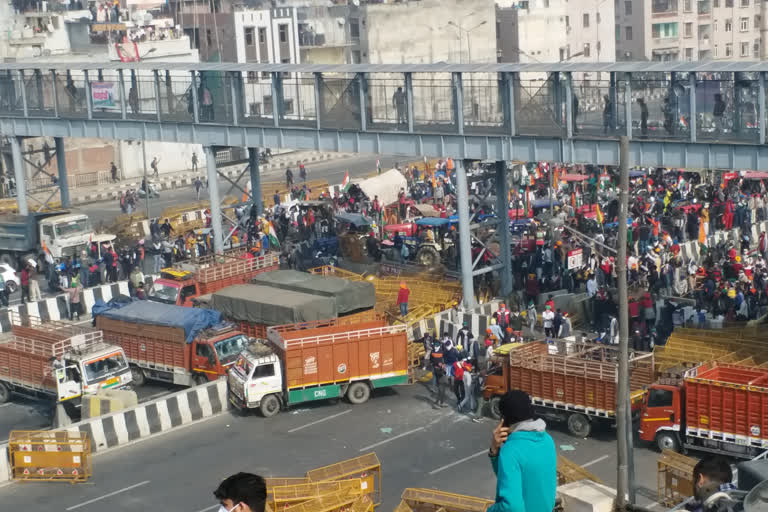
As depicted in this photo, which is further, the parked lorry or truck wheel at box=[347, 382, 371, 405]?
truck wheel at box=[347, 382, 371, 405]

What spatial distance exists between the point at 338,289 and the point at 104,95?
56.0 ft

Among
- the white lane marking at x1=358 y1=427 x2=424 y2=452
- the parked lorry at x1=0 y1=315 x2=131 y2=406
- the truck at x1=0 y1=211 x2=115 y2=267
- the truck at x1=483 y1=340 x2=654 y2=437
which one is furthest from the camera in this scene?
the truck at x1=0 y1=211 x2=115 y2=267

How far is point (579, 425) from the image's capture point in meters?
25.2

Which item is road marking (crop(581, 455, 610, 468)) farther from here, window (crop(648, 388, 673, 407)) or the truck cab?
window (crop(648, 388, 673, 407))

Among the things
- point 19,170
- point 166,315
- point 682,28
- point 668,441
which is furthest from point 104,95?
point 682,28

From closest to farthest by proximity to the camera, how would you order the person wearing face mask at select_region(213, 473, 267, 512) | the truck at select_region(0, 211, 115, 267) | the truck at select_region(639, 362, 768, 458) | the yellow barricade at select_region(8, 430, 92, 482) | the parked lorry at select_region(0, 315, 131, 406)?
the person wearing face mask at select_region(213, 473, 267, 512), the truck at select_region(639, 362, 768, 458), the yellow barricade at select_region(8, 430, 92, 482), the parked lorry at select_region(0, 315, 131, 406), the truck at select_region(0, 211, 115, 267)

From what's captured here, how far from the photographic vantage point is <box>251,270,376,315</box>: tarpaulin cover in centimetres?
3219

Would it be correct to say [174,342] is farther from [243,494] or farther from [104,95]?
[243,494]

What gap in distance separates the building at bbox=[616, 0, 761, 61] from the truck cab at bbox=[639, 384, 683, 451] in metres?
84.3

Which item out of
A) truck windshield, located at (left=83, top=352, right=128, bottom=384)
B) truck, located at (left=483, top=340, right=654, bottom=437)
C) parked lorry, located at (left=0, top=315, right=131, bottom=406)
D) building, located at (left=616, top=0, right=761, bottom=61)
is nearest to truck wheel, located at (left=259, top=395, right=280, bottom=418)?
parked lorry, located at (left=0, top=315, right=131, bottom=406)

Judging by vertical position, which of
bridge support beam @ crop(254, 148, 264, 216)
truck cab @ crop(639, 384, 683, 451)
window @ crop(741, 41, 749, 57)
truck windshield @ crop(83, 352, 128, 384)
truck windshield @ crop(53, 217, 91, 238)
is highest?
window @ crop(741, 41, 749, 57)

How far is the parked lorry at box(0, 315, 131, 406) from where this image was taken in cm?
2823

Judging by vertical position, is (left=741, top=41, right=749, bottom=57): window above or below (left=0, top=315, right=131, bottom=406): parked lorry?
above

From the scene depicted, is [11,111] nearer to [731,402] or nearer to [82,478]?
[82,478]
